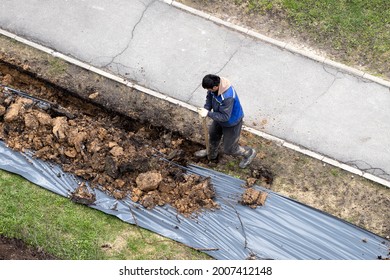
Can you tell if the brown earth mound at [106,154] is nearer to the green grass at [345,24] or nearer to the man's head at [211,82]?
the man's head at [211,82]

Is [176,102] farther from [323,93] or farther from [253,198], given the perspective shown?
[323,93]

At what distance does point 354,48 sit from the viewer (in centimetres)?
1108

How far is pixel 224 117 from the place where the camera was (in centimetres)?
892

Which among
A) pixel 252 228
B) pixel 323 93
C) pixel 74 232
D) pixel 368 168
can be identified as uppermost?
pixel 323 93

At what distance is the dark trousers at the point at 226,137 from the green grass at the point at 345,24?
2.73 meters

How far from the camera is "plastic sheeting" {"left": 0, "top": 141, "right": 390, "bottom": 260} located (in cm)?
930

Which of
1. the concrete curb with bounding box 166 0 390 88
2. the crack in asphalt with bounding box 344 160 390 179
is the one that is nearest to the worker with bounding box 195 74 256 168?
the crack in asphalt with bounding box 344 160 390 179

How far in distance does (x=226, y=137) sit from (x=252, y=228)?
1403mm

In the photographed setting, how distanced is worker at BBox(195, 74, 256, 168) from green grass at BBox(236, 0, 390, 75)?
106 inches

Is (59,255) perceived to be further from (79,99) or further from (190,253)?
(79,99)

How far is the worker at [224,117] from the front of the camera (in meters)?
8.67

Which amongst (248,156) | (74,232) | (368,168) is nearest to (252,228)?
(248,156)

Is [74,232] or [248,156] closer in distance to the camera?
[74,232]

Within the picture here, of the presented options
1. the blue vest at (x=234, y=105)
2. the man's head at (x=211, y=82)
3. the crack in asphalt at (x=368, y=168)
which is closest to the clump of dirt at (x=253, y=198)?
the blue vest at (x=234, y=105)
